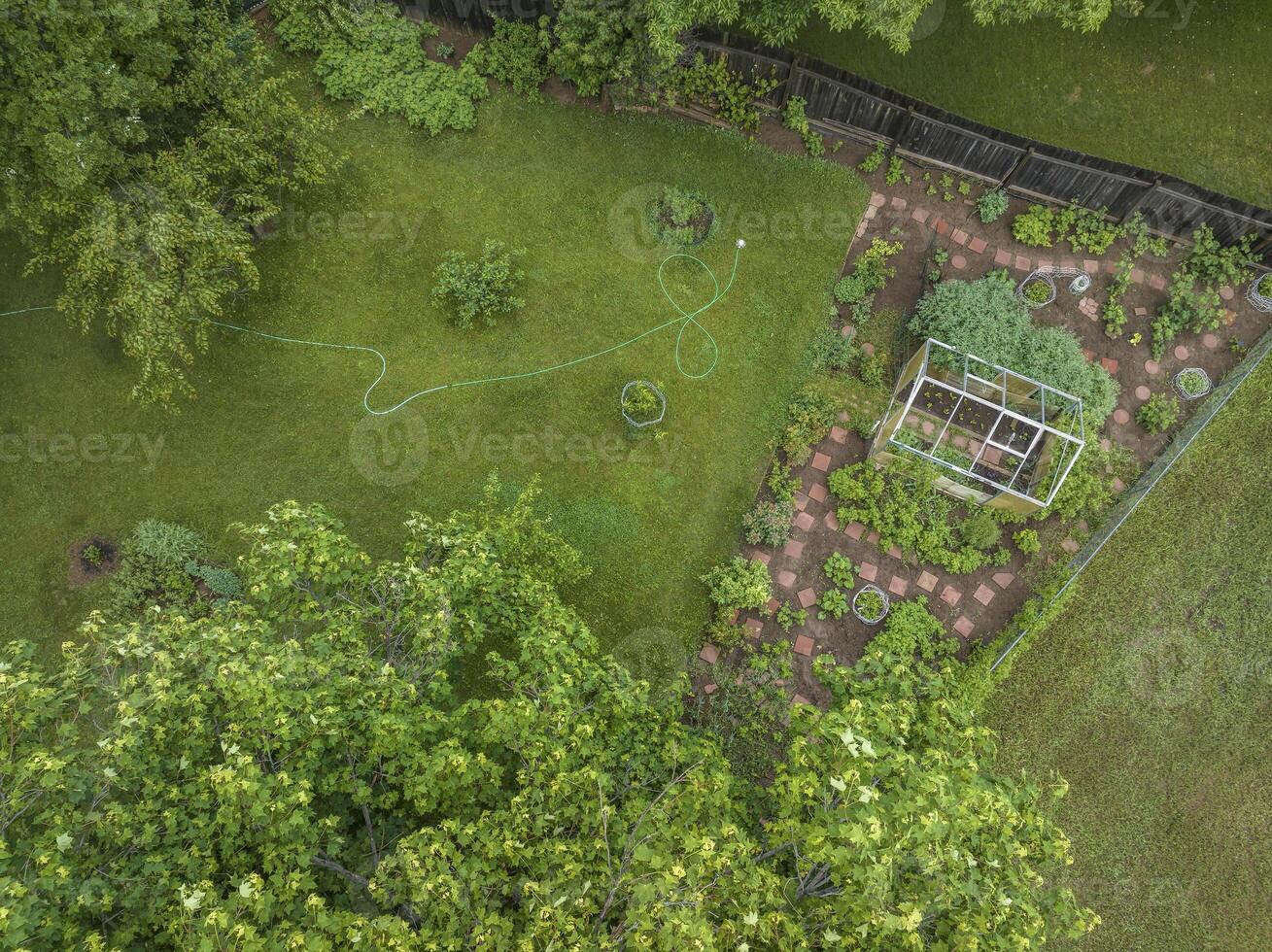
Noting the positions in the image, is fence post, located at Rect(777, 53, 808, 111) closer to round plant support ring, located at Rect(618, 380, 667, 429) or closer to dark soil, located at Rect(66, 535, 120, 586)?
round plant support ring, located at Rect(618, 380, 667, 429)

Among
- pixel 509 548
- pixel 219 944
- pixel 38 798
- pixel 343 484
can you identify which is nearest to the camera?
pixel 219 944

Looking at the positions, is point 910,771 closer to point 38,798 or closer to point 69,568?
Answer: point 38,798

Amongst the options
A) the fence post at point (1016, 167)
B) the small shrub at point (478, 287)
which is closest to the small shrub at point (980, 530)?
the fence post at point (1016, 167)

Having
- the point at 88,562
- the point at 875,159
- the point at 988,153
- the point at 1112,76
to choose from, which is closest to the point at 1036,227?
the point at 988,153

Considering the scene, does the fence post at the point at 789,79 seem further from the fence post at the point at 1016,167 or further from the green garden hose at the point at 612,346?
the fence post at the point at 1016,167

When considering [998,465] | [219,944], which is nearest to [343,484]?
[219,944]
